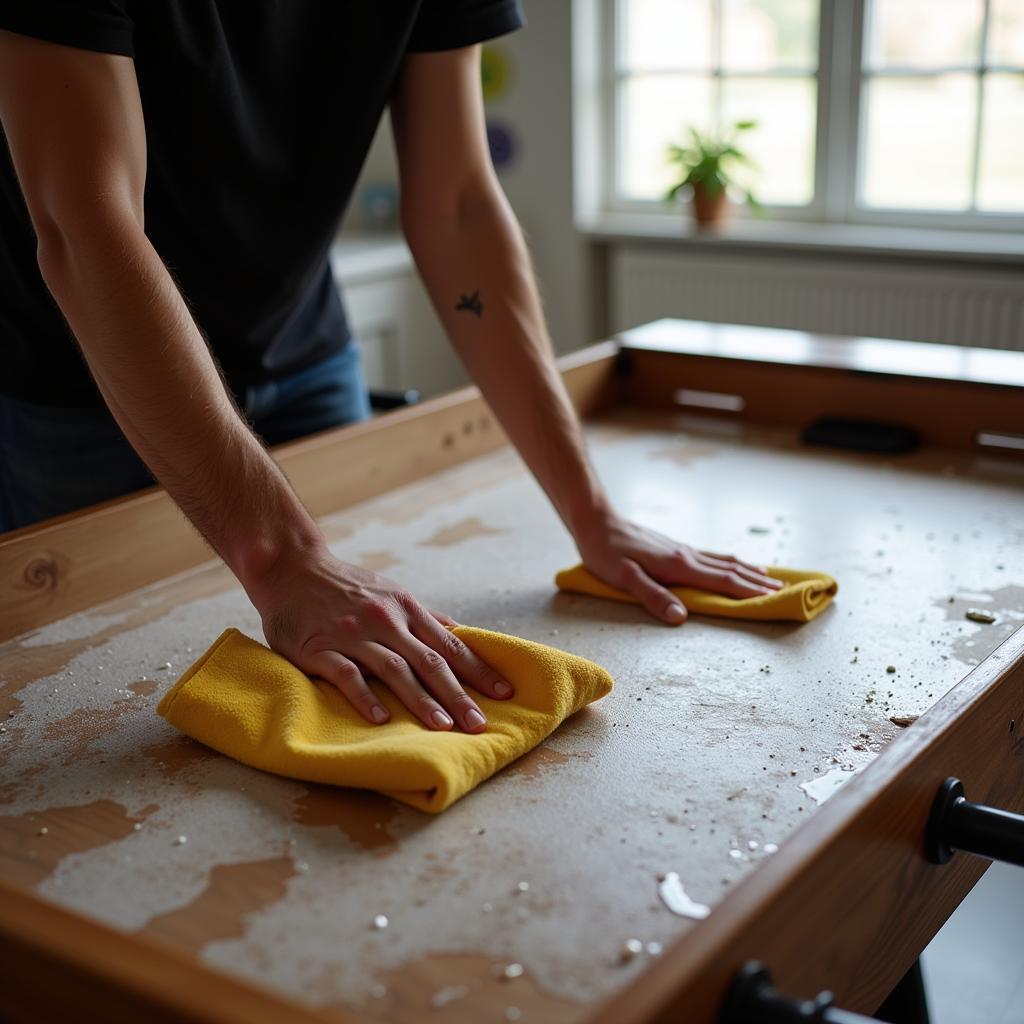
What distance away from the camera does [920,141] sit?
310 cm

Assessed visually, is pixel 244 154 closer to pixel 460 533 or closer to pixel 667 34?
pixel 460 533

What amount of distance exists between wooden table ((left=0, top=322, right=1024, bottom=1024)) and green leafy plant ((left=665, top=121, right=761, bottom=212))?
6.12ft

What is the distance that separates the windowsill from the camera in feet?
9.59

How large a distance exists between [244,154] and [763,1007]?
3.14 feet

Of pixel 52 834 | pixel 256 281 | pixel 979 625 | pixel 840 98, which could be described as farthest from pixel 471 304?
pixel 840 98

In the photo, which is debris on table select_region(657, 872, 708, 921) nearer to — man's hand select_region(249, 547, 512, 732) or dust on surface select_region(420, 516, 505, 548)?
man's hand select_region(249, 547, 512, 732)

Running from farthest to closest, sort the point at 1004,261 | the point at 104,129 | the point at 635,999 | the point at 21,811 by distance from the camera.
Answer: the point at 1004,261
the point at 104,129
the point at 21,811
the point at 635,999

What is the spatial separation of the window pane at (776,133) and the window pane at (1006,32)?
45cm

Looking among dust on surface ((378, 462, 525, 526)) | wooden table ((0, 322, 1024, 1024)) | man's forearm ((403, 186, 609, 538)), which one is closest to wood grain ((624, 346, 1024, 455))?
wooden table ((0, 322, 1024, 1024))

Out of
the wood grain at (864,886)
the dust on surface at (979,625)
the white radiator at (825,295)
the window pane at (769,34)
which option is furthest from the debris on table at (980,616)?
the window pane at (769,34)

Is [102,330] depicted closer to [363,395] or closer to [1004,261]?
[363,395]

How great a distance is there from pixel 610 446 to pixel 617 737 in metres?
0.77

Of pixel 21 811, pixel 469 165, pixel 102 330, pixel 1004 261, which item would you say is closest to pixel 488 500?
pixel 469 165

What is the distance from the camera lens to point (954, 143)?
307cm
